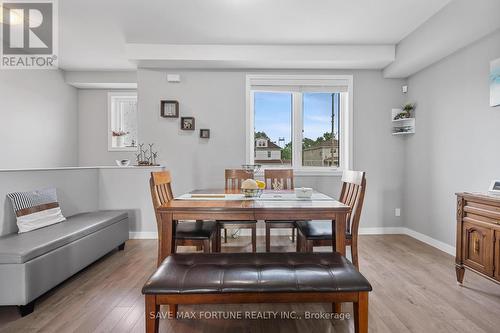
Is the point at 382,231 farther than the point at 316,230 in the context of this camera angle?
Yes

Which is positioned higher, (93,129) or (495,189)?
(93,129)

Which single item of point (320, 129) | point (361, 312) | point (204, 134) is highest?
point (320, 129)

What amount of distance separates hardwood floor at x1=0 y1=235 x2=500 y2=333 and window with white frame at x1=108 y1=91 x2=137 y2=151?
9.33ft

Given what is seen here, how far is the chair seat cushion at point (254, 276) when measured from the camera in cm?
143

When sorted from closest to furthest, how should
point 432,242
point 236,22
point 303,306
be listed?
1. point 303,306
2. point 236,22
3. point 432,242

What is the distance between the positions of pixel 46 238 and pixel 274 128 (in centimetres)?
311

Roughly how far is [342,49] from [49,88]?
4600mm

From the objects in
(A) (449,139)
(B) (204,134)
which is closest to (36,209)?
(B) (204,134)

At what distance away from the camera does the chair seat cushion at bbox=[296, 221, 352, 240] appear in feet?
7.54

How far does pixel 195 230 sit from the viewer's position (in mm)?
2465

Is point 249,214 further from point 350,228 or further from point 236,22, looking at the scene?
point 236,22

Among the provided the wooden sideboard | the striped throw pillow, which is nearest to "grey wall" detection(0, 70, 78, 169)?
the striped throw pillow

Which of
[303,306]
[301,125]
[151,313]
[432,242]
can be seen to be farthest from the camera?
[301,125]

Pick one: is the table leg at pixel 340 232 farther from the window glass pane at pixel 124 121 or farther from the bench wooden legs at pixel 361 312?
the window glass pane at pixel 124 121
